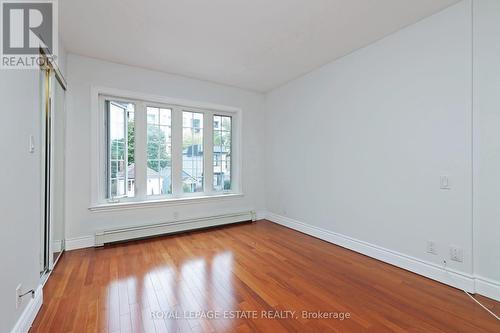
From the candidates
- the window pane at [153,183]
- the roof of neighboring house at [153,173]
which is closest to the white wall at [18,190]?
the roof of neighboring house at [153,173]

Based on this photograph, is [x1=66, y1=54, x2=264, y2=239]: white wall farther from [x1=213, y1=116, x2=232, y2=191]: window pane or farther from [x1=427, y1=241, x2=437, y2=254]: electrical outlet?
[x1=427, y1=241, x2=437, y2=254]: electrical outlet

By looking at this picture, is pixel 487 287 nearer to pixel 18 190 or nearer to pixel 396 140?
pixel 396 140

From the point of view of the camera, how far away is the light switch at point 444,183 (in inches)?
88.5

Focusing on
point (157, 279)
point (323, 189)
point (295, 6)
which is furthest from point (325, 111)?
point (157, 279)

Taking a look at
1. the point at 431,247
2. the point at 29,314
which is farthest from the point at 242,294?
the point at 431,247

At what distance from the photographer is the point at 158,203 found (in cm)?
371

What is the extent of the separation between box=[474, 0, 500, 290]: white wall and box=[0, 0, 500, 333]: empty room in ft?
0.04

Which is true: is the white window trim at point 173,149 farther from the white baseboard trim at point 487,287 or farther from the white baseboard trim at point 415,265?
the white baseboard trim at point 487,287

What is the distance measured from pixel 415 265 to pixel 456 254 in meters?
0.41

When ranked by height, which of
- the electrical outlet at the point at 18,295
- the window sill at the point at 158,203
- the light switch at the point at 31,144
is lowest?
the electrical outlet at the point at 18,295

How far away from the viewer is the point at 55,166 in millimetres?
2654

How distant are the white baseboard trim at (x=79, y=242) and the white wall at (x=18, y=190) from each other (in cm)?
141

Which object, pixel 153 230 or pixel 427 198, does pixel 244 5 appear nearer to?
pixel 427 198

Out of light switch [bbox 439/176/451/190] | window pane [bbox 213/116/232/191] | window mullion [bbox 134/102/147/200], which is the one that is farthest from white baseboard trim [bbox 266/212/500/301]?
window mullion [bbox 134/102/147/200]
